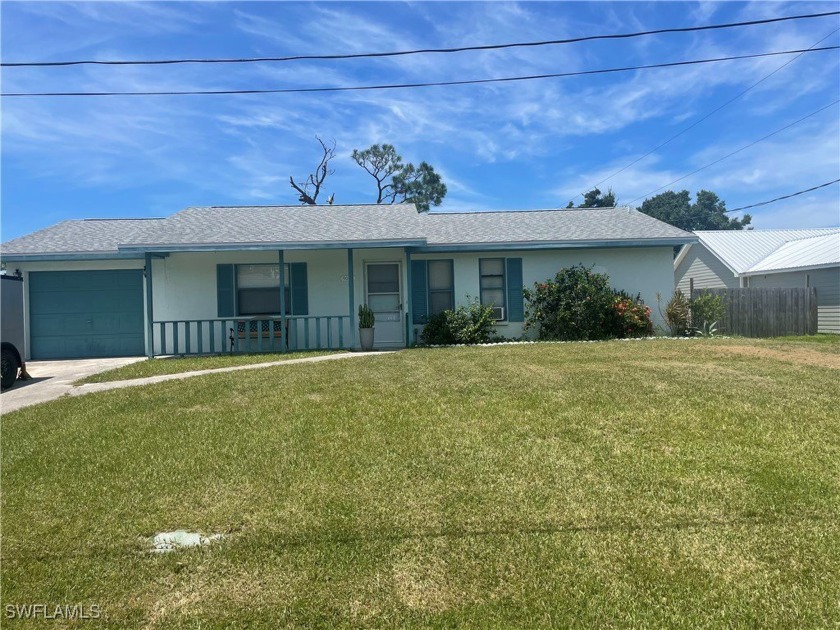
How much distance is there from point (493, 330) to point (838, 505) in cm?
1039

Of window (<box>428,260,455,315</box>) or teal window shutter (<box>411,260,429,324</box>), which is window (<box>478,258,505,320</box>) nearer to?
window (<box>428,260,455,315</box>)

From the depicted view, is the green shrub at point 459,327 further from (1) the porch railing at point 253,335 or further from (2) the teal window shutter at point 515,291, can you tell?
(1) the porch railing at point 253,335

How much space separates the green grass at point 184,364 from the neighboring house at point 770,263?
13.3 meters

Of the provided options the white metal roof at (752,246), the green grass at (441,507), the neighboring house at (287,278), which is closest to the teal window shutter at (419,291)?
the neighboring house at (287,278)

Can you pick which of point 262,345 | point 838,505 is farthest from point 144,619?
point 262,345

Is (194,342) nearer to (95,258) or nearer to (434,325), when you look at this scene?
(95,258)

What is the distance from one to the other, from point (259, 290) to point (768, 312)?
15.2 metres

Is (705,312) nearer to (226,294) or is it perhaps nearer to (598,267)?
(598,267)

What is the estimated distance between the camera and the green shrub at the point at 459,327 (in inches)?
532

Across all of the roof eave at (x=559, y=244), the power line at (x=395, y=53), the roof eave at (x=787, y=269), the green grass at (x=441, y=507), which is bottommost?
the green grass at (x=441, y=507)

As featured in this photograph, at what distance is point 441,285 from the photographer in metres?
14.2

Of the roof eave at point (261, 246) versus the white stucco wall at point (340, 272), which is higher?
the roof eave at point (261, 246)

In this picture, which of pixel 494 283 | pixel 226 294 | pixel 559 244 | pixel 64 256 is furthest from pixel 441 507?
pixel 64 256

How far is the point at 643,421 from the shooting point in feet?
17.9
